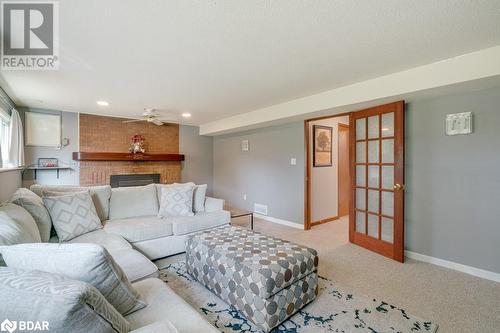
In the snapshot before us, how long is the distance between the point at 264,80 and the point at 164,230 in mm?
2237

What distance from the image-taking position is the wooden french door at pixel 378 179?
9.16 ft

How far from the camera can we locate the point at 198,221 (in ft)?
10.3

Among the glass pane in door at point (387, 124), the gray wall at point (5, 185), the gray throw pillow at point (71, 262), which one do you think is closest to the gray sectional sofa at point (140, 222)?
the gray wall at point (5, 185)

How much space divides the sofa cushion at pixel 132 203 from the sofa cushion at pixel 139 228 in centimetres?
13

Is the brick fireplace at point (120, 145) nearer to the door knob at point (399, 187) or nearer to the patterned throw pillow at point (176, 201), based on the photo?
the patterned throw pillow at point (176, 201)

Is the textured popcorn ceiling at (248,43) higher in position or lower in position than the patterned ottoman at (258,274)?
higher

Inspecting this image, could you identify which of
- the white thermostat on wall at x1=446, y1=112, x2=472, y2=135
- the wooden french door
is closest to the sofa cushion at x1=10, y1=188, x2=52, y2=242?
the wooden french door

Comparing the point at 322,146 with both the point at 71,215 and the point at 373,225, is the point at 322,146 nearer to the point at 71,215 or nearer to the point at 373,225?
the point at 373,225

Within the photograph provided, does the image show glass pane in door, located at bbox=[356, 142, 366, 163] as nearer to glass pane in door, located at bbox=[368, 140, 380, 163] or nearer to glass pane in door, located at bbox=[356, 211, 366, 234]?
glass pane in door, located at bbox=[368, 140, 380, 163]

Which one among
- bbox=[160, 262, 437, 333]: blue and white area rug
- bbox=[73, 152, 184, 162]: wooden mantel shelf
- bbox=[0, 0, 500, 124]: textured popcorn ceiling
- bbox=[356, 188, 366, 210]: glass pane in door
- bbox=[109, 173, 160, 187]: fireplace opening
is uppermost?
bbox=[0, 0, 500, 124]: textured popcorn ceiling

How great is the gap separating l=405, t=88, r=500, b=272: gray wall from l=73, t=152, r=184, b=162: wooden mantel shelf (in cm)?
475

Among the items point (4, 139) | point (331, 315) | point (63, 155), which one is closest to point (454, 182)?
point (331, 315)

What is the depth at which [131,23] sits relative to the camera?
169cm

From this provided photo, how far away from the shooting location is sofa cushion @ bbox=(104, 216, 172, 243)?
2635 mm
